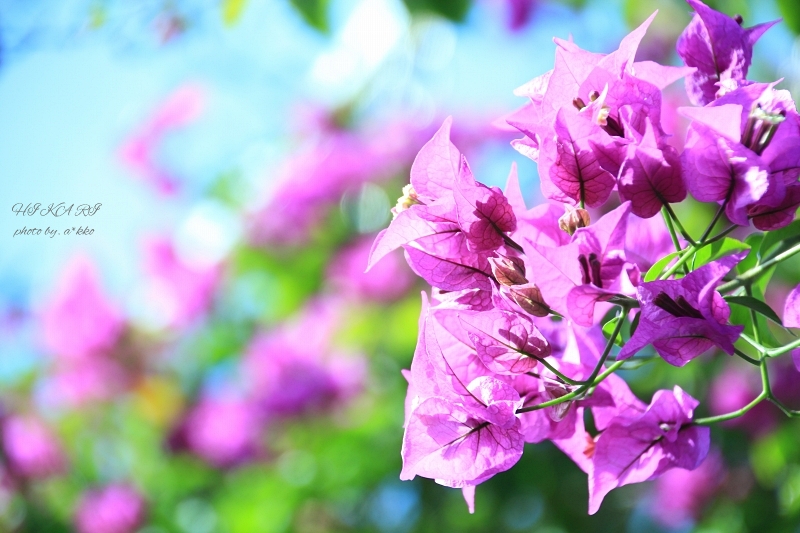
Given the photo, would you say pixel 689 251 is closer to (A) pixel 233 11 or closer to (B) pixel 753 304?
(B) pixel 753 304

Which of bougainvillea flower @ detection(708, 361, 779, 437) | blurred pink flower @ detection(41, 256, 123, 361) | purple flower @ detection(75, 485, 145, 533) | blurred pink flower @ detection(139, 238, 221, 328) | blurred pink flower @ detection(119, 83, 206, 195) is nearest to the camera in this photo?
bougainvillea flower @ detection(708, 361, 779, 437)

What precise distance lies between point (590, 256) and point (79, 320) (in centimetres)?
139

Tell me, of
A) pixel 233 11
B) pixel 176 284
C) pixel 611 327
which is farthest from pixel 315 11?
pixel 176 284

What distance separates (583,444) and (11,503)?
4.78 feet

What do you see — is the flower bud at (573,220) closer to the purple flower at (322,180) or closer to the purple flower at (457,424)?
the purple flower at (457,424)

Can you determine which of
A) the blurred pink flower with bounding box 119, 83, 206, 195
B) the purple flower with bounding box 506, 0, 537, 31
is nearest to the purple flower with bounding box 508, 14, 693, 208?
the purple flower with bounding box 506, 0, 537, 31

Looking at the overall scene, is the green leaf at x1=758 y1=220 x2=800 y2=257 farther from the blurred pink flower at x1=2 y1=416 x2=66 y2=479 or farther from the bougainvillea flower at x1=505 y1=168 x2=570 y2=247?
the blurred pink flower at x1=2 y1=416 x2=66 y2=479

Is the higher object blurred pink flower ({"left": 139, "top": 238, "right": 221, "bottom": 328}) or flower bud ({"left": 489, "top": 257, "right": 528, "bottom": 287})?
flower bud ({"left": 489, "top": 257, "right": 528, "bottom": 287})

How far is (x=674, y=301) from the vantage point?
0.33 metres

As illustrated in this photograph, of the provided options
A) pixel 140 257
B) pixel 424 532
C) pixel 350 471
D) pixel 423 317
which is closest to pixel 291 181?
pixel 140 257

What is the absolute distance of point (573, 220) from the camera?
381 millimetres

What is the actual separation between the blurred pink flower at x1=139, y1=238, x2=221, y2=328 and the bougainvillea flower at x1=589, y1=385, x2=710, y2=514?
1.40 meters

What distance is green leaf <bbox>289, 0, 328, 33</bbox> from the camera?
84 centimetres

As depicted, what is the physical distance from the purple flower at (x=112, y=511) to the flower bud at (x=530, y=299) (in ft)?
4.19
